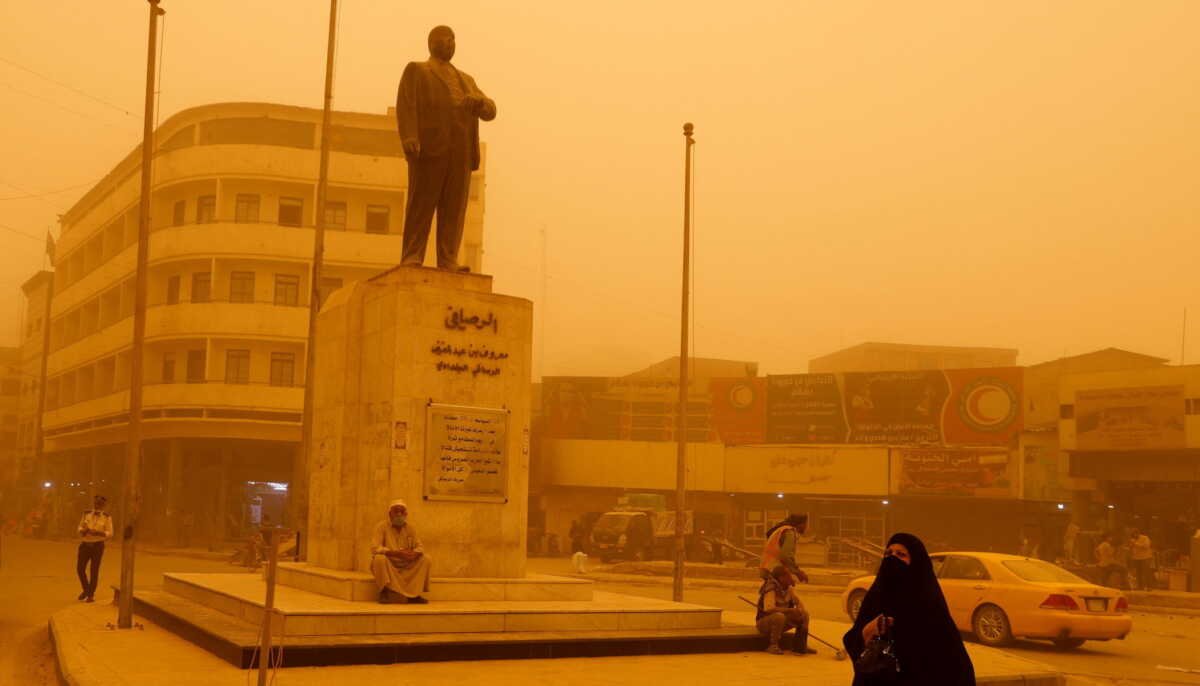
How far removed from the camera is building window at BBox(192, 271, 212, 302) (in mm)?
43281

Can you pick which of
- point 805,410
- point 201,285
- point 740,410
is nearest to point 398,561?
point 201,285

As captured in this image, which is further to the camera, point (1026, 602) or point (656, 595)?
point (656, 595)

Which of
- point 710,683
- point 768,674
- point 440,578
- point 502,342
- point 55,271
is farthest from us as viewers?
point 55,271

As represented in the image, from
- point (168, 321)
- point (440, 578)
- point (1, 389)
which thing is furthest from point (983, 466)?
point (1, 389)

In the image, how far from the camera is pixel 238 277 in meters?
43.3

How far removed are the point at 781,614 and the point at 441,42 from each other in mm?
7741

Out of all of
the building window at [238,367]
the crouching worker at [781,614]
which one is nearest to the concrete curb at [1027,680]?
the crouching worker at [781,614]

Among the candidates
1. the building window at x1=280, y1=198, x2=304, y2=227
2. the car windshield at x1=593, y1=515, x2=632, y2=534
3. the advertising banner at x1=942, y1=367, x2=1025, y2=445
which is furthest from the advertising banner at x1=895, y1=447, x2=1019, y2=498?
the building window at x1=280, y1=198, x2=304, y2=227

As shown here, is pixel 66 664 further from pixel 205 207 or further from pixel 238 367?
pixel 205 207

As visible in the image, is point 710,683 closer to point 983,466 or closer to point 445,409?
point 445,409

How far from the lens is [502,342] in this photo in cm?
1398

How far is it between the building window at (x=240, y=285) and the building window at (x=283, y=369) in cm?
236

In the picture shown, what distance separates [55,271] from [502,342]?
174 ft

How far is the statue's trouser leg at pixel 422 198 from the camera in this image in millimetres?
14477
